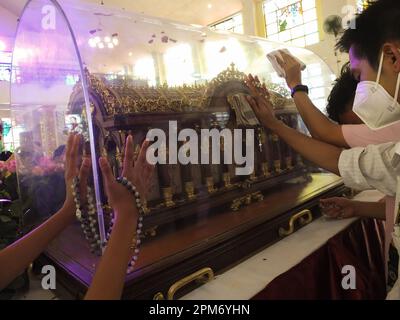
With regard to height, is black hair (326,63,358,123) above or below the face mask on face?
above

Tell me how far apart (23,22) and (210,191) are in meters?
0.91

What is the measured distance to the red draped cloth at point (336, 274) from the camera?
0.88 m

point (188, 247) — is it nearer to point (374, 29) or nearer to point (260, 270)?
point (260, 270)

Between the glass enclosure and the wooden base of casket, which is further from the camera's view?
the glass enclosure

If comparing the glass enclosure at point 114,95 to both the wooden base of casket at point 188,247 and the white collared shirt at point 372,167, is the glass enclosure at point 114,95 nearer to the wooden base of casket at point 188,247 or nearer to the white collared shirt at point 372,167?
the wooden base of casket at point 188,247

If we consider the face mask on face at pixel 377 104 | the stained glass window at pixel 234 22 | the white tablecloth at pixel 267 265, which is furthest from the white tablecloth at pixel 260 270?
the stained glass window at pixel 234 22

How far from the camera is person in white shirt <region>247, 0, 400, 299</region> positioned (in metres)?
0.77

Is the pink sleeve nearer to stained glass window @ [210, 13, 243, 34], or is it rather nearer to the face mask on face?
the face mask on face

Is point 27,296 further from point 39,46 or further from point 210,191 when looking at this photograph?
point 39,46

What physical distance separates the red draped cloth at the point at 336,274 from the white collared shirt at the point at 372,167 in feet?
1.04

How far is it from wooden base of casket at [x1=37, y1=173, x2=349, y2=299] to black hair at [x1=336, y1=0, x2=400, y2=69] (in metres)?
0.62

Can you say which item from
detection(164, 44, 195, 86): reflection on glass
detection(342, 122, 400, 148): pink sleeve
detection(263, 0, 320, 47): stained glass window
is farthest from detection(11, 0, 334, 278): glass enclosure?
detection(263, 0, 320, 47): stained glass window

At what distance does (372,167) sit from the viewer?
802 millimetres

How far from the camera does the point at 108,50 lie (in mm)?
979
